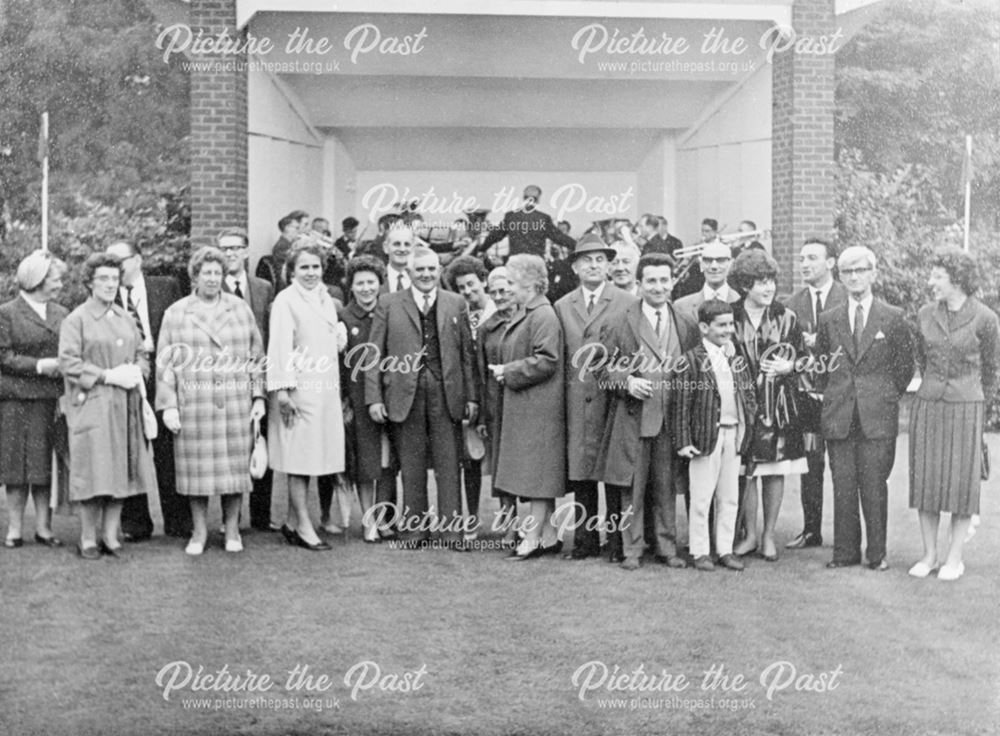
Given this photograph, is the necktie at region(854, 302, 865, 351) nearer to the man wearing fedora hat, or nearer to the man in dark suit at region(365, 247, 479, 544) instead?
the man wearing fedora hat

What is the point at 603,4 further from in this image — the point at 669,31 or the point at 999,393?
the point at 999,393

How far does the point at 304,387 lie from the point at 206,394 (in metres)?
0.63

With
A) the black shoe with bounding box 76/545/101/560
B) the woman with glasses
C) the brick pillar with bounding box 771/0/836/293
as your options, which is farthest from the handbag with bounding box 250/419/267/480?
the brick pillar with bounding box 771/0/836/293

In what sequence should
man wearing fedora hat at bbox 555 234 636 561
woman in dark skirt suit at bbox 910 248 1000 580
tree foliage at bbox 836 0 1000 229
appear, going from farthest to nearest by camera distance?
tree foliage at bbox 836 0 1000 229 < man wearing fedora hat at bbox 555 234 636 561 < woman in dark skirt suit at bbox 910 248 1000 580

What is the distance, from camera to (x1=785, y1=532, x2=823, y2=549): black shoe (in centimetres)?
772

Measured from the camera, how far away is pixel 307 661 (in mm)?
5684

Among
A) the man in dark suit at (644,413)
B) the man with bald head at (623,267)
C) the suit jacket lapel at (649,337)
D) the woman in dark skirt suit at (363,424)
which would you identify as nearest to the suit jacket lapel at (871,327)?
the man in dark suit at (644,413)

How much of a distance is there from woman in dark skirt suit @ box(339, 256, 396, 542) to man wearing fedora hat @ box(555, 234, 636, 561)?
1.25 meters

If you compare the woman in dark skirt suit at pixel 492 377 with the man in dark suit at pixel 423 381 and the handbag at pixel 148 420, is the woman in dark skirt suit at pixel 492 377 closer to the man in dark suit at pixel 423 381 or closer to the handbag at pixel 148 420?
the man in dark suit at pixel 423 381

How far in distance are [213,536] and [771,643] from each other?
3.79m

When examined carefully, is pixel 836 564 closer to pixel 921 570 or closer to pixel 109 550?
pixel 921 570

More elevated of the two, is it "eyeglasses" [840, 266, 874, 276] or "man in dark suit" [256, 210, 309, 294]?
"man in dark suit" [256, 210, 309, 294]

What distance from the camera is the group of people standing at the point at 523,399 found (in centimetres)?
710

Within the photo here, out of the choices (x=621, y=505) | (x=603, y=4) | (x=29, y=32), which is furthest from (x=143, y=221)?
(x=621, y=505)
